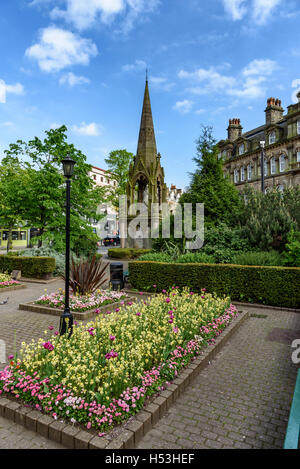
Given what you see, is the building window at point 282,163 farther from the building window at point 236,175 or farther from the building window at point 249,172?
the building window at point 236,175

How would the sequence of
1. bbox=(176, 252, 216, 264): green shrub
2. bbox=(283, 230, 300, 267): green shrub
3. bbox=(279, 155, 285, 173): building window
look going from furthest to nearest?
bbox=(279, 155, 285, 173): building window → bbox=(176, 252, 216, 264): green shrub → bbox=(283, 230, 300, 267): green shrub

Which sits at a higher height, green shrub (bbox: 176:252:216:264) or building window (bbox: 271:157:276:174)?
building window (bbox: 271:157:276:174)

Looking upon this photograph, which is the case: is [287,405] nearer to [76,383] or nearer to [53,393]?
[76,383]

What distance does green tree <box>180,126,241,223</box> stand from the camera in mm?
16375

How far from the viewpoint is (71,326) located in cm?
663

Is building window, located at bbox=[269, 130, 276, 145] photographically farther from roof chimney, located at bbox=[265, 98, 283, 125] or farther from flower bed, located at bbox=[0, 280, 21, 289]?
flower bed, located at bbox=[0, 280, 21, 289]

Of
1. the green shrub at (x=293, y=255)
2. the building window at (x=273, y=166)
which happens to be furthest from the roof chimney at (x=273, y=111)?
the green shrub at (x=293, y=255)

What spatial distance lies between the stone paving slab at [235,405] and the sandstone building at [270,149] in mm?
25113

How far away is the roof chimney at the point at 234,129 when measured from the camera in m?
48.8

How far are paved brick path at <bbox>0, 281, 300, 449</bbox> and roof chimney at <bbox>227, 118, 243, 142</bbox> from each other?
154ft

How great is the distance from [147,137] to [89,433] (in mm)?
22003

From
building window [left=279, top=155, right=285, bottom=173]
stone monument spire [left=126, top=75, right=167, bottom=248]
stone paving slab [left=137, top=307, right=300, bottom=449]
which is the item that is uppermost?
building window [left=279, top=155, right=285, bottom=173]

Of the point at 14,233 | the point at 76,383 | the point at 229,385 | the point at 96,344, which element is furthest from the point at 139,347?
the point at 14,233

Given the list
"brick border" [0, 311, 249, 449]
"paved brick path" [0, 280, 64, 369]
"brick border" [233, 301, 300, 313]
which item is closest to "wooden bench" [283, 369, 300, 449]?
"brick border" [0, 311, 249, 449]
